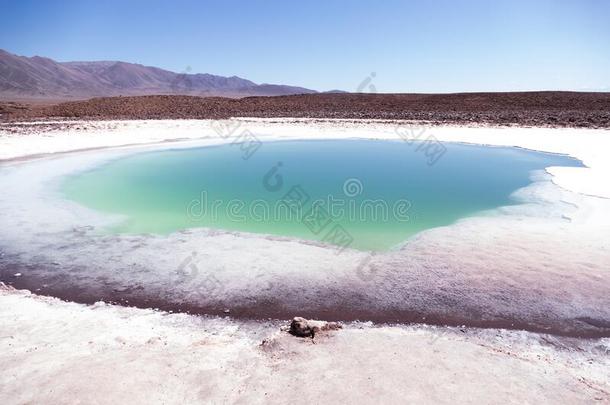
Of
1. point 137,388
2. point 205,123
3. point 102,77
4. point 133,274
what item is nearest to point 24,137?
point 205,123

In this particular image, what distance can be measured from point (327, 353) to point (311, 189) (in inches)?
Result: 263

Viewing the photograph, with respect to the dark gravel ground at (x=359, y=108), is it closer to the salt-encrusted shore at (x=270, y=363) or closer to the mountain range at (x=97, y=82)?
the salt-encrusted shore at (x=270, y=363)

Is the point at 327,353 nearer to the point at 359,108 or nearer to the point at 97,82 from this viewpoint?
the point at 359,108

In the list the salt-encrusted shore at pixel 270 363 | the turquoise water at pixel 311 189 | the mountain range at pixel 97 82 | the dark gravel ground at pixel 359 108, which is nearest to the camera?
the salt-encrusted shore at pixel 270 363

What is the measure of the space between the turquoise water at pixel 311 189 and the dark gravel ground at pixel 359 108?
10970mm

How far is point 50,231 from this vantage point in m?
6.68

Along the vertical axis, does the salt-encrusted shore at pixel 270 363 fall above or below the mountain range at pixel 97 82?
below

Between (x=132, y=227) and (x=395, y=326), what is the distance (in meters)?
4.92

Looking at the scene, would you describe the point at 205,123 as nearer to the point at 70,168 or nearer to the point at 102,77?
the point at 70,168

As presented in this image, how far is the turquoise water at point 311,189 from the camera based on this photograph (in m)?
7.35

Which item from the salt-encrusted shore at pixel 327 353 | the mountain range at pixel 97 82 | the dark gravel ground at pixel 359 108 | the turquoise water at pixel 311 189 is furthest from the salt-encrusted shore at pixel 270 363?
the mountain range at pixel 97 82

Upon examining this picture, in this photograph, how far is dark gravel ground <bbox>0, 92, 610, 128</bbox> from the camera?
85.9ft

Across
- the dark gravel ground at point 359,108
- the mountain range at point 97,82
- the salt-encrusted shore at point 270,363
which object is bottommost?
the salt-encrusted shore at point 270,363

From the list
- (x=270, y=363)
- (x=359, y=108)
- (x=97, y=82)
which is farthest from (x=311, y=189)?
(x=97, y=82)
